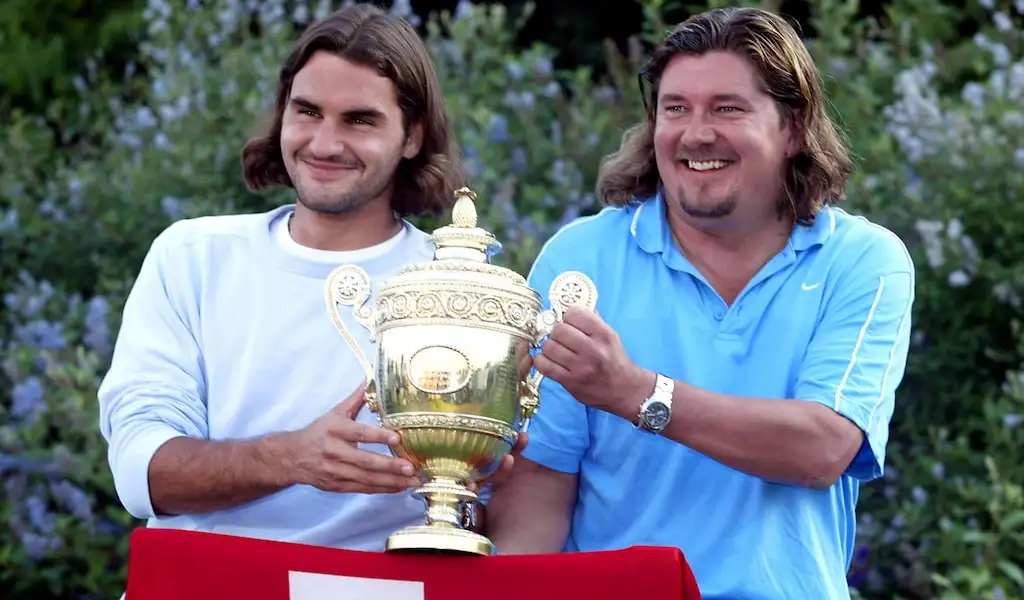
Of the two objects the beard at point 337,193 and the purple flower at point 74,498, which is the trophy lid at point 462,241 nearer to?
the beard at point 337,193

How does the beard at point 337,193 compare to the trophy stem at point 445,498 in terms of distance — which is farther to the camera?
the beard at point 337,193

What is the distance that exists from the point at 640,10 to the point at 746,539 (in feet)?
16.3

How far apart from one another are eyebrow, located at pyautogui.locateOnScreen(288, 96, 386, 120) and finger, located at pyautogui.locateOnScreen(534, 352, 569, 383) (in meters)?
0.86

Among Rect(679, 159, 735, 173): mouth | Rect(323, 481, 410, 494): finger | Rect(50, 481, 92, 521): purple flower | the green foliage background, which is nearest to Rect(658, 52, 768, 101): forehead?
Rect(679, 159, 735, 173): mouth

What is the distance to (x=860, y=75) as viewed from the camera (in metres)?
6.51

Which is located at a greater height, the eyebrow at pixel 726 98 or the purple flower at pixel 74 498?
the eyebrow at pixel 726 98

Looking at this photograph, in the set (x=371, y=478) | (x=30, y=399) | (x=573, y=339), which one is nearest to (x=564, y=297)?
(x=573, y=339)

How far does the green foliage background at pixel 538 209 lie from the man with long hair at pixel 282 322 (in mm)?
1505

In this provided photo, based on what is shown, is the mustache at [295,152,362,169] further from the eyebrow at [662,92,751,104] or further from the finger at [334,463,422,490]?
the finger at [334,463,422,490]

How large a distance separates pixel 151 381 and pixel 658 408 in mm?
1074

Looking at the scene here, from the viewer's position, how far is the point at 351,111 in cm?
385

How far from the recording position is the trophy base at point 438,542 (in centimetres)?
301

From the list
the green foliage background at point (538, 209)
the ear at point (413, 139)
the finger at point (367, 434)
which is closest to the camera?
the finger at point (367, 434)

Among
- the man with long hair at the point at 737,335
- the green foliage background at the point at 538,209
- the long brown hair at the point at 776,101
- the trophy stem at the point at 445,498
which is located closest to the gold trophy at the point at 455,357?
the trophy stem at the point at 445,498
